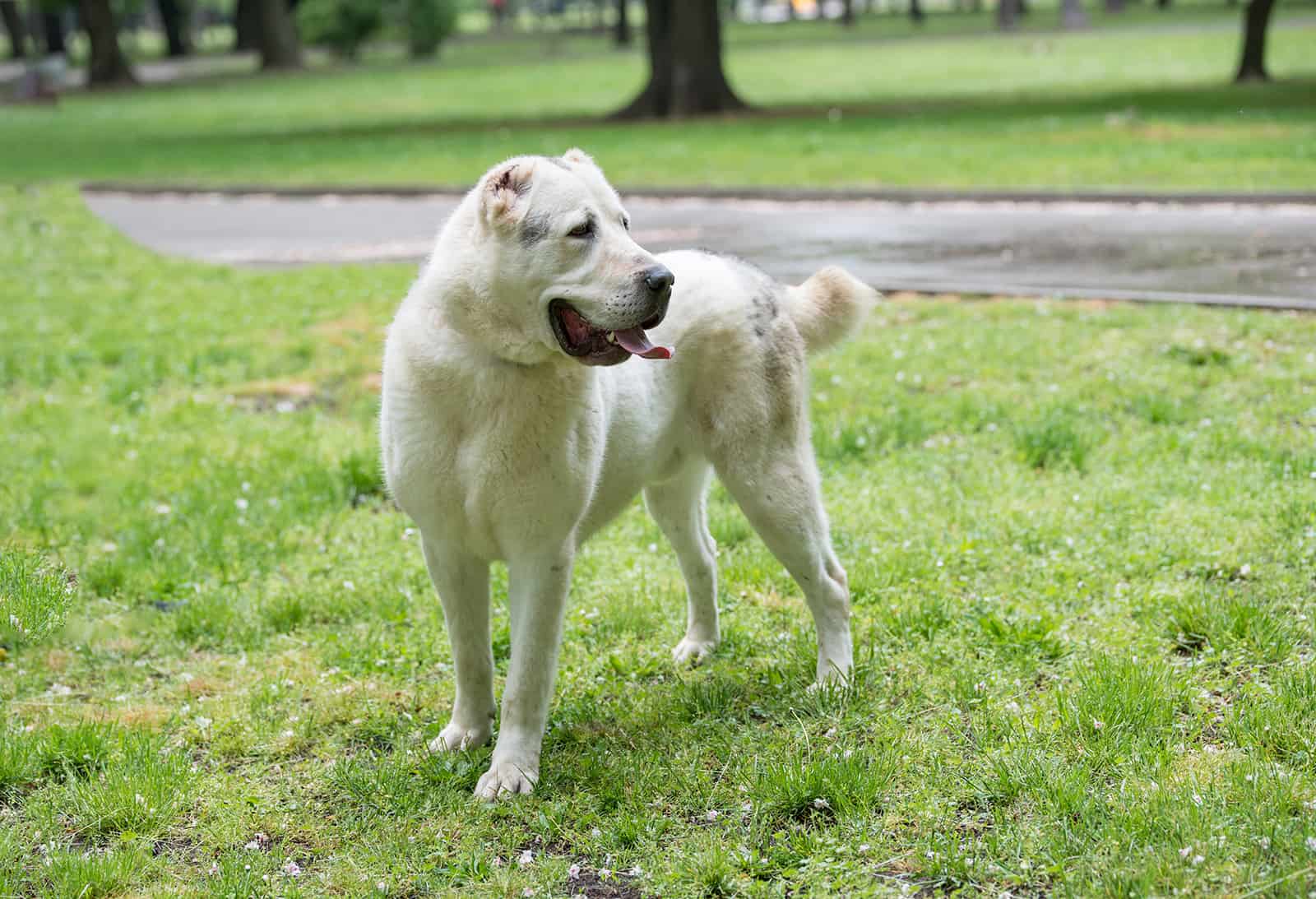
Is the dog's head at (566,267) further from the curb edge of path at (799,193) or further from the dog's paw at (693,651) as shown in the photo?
the curb edge of path at (799,193)

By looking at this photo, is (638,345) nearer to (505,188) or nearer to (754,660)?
(505,188)

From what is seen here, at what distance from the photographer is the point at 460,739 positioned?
15.8 feet

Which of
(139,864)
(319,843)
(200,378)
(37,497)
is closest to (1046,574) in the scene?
(319,843)

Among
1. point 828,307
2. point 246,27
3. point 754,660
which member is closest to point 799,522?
point 754,660

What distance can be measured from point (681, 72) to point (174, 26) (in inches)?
1974

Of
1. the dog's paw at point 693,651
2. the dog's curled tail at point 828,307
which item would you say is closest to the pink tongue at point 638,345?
the dog's curled tail at point 828,307

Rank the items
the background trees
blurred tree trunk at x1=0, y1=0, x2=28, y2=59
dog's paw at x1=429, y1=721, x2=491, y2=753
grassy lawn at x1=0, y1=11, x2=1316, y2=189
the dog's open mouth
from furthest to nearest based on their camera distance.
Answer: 1. blurred tree trunk at x1=0, y1=0, x2=28, y2=59
2. the background trees
3. grassy lawn at x1=0, y1=11, x2=1316, y2=189
4. dog's paw at x1=429, y1=721, x2=491, y2=753
5. the dog's open mouth

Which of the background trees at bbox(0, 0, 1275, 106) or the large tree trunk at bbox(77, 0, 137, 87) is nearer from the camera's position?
the background trees at bbox(0, 0, 1275, 106)

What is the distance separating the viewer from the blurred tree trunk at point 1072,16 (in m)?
56.8

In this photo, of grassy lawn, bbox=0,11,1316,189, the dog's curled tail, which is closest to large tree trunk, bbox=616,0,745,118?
grassy lawn, bbox=0,11,1316,189

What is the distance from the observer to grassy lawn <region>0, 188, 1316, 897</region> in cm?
401

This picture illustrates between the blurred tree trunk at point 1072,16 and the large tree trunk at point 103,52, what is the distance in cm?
3524

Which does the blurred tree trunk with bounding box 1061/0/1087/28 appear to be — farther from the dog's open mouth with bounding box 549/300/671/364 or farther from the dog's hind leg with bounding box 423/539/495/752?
the dog's open mouth with bounding box 549/300/671/364

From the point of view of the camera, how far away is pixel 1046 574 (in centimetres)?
593
